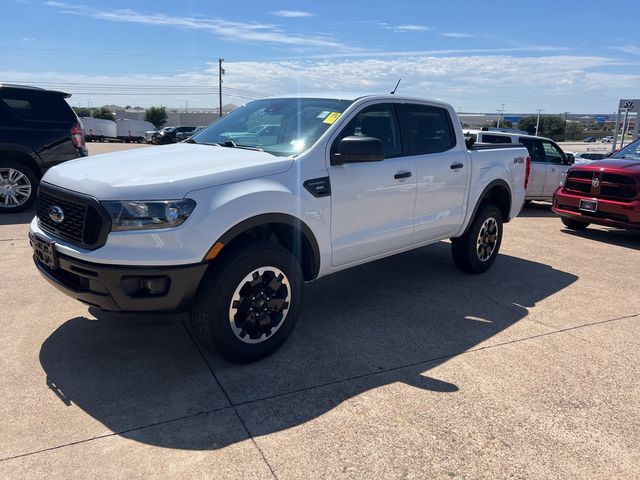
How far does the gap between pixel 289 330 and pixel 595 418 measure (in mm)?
2077

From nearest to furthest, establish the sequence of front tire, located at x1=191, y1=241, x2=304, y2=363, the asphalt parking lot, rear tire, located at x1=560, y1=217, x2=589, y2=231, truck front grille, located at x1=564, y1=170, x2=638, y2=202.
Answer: the asphalt parking lot < front tire, located at x1=191, y1=241, x2=304, y2=363 < truck front grille, located at x1=564, y1=170, x2=638, y2=202 < rear tire, located at x1=560, y1=217, x2=589, y2=231

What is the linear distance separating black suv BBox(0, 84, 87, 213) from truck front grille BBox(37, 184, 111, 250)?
5386 millimetres

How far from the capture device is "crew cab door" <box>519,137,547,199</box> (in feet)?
37.1

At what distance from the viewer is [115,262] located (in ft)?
10.2

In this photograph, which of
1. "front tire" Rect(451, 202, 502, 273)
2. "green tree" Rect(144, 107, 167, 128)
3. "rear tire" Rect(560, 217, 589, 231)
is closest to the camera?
"front tire" Rect(451, 202, 502, 273)

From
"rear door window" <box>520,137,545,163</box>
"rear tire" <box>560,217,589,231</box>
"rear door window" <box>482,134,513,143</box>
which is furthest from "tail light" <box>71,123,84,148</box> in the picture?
"rear door window" <box>520,137,545,163</box>

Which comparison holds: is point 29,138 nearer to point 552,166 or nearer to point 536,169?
point 536,169

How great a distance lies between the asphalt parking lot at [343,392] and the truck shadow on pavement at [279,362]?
1cm

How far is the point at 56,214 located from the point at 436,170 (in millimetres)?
3355

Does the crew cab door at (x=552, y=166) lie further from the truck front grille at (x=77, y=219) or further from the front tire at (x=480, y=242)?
the truck front grille at (x=77, y=219)

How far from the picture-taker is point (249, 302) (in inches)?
141

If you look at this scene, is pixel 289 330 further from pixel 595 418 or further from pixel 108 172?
pixel 595 418

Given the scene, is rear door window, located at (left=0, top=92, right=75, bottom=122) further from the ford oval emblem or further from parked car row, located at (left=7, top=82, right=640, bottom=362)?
the ford oval emblem

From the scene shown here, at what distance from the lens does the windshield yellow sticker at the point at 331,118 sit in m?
4.19
